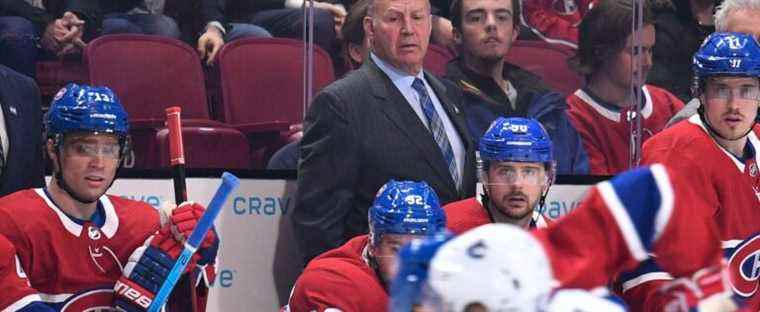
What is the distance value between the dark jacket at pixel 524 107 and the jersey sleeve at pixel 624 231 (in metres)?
2.37

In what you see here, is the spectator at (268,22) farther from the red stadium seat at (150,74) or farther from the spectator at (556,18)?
the spectator at (556,18)

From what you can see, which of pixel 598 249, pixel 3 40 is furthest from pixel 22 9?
pixel 598 249

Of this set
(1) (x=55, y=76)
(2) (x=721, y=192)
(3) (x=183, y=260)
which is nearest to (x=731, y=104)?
(2) (x=721, y=192)

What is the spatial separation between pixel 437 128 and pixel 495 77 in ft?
1.22

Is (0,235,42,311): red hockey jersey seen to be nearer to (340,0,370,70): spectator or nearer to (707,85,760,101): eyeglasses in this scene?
(340,0,370,70): spectator

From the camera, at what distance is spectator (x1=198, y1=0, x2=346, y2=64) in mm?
4969

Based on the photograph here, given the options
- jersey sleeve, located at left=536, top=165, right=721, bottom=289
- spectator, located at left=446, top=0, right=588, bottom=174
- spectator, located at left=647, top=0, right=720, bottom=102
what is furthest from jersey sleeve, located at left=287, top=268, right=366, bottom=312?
jersey sleeve, located at left=536, top=165, right=721, bottom=289

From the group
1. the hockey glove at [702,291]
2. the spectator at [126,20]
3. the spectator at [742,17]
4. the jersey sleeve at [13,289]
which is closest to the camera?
the hockey glove at [702,291]

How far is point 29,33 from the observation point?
4711 mm

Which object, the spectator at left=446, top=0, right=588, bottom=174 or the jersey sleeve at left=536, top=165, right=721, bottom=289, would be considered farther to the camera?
the spectator at left=446, top=0, right=588, bottom=174

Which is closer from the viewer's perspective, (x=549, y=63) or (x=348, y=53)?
(x=348, y=53)

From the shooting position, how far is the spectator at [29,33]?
15.4 ft

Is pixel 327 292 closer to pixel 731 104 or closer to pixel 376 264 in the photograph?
pixel 376 264

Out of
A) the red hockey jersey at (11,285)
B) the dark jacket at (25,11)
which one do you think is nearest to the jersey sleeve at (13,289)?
the red hockey jersey at (11,285)
